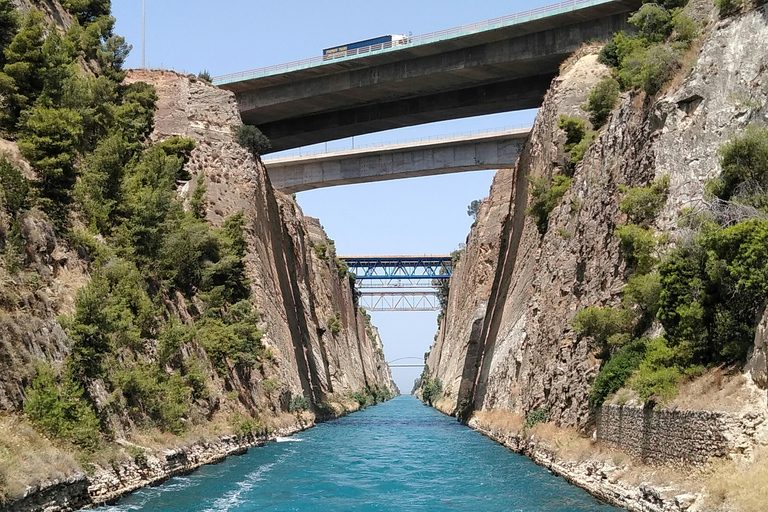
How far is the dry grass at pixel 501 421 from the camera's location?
3366 centimetres

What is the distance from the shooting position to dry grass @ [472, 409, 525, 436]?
33.7m

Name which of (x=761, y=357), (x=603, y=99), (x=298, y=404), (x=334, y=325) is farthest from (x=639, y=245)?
(x=334, y=325)

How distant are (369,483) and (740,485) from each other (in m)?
12.9

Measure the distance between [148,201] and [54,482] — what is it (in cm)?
1534

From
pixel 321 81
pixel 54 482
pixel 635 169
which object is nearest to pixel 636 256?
pixel 635 169

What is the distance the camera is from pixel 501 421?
37.2 meters

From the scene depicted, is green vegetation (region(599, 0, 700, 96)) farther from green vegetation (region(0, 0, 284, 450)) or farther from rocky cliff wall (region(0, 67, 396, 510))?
rocky cliff wall (region(0, 67, 396, 510))

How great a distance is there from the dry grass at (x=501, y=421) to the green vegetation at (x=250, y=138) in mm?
19665

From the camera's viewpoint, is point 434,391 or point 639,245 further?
point 434,391

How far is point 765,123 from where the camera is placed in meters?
20.8

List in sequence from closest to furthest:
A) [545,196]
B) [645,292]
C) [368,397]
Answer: [645,292] < [545,196] < [368,397]

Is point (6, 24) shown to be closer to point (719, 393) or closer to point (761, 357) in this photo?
point (719, 393)

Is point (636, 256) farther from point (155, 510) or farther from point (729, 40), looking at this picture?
point (155, 510)

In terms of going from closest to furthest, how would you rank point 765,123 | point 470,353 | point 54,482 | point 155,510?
1. point 54,482
2. point 155,510
3. point 765,123
4. point 470,353
